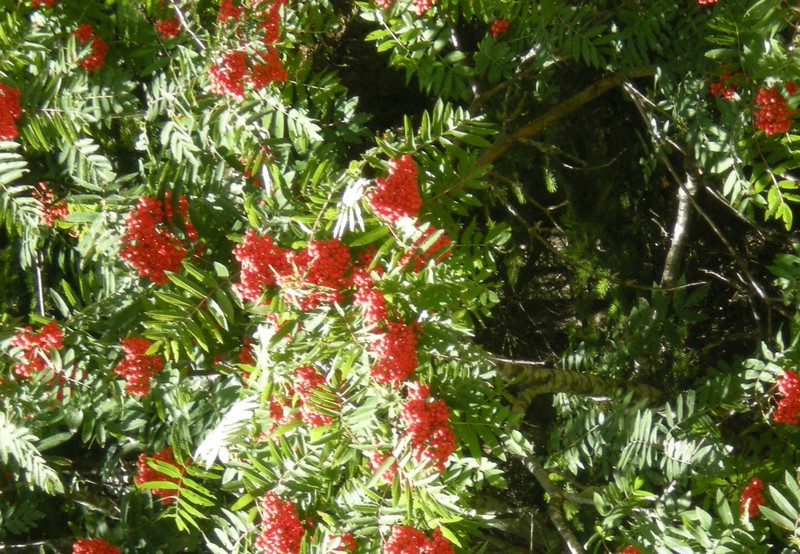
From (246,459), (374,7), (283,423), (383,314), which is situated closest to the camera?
(383,314)

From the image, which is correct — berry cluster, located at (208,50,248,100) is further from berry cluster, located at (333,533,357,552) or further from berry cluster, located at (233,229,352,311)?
berry cluster, located at (333,533,357,552)

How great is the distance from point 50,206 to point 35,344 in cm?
42

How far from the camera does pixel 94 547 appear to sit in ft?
6.62

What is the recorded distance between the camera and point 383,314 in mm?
1328

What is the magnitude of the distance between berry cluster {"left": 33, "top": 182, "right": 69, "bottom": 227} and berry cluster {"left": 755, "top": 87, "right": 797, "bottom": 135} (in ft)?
5.39

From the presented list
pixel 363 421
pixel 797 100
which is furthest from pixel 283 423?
pixel 797 100

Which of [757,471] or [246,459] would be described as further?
[757,471]

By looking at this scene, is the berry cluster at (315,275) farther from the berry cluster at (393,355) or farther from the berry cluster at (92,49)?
the berry cluster at (92,49)

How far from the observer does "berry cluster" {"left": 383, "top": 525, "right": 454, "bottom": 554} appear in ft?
4.55

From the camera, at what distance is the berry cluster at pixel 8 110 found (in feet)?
5.55

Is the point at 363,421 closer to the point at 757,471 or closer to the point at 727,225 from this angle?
the point at 757,471

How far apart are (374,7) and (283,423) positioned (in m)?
1.09

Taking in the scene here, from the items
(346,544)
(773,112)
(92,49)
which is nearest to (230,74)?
(92,49)

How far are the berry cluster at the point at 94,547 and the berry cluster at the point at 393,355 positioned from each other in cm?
114
